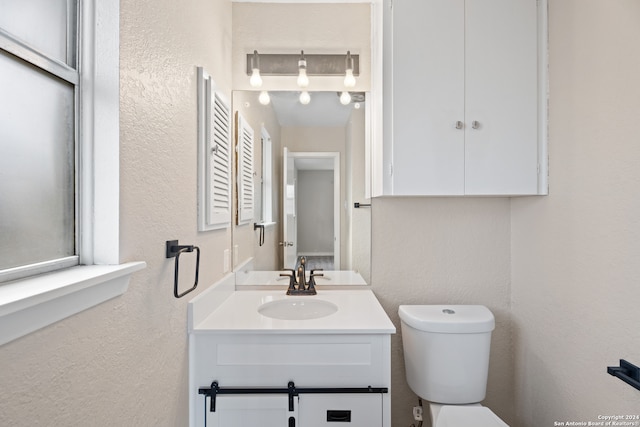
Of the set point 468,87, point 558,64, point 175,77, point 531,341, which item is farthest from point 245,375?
point 558,64

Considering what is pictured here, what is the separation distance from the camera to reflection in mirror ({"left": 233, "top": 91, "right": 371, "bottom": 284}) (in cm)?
183

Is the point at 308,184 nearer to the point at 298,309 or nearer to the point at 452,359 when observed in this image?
the point at 298,309

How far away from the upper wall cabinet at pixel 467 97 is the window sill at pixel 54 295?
1179 millimetres

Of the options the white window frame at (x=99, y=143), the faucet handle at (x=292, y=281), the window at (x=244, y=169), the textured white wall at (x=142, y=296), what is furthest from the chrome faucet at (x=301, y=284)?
the white window frame at (x=99, y=143)

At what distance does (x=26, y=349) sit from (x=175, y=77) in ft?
2.91

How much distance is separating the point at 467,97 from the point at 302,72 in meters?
0.86

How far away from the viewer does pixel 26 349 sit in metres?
0.54

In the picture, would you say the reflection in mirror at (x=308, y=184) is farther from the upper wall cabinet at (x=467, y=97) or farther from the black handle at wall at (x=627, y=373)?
the black handle at wall at (x=627, y=373)

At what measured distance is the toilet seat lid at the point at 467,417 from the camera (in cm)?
126

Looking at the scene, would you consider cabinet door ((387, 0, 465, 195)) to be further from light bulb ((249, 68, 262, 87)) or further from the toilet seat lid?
the toilet seat lid

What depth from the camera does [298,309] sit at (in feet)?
5.44

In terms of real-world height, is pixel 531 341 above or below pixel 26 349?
below

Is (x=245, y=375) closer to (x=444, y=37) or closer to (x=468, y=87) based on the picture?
(x=468, y=87)

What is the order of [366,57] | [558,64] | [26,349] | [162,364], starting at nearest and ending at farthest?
1. [26,349]
2. [162,364]
3. [558,64]
4. [366,57]
